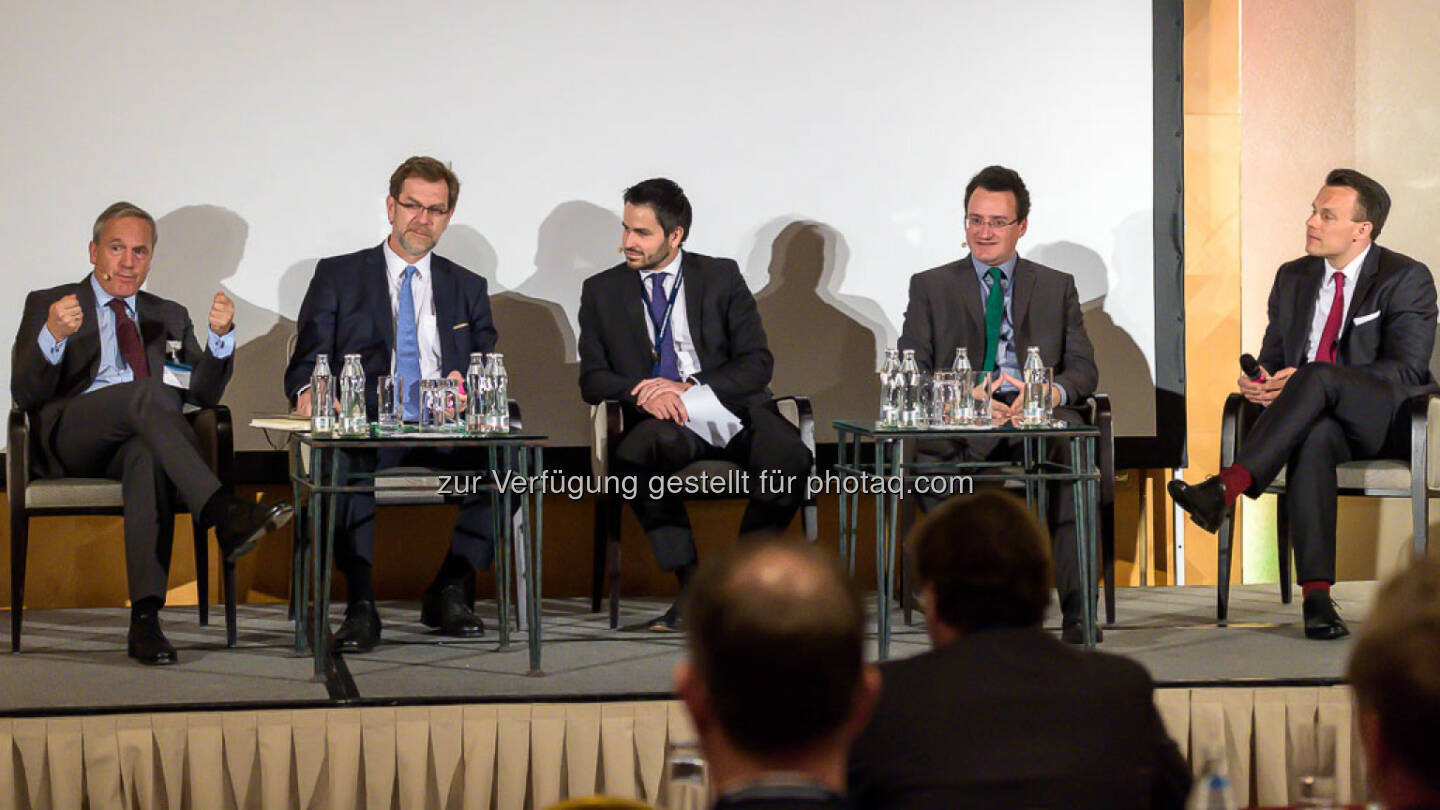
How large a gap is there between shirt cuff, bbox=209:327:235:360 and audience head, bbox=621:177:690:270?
3.70 ft

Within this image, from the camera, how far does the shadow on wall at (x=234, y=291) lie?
4.63 meters

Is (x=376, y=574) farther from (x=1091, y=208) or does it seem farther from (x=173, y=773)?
(x=1091, y=208)

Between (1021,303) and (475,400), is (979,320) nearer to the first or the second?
(1021,303)

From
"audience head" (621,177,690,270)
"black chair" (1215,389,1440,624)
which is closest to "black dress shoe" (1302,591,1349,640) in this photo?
"black chair" (1215,389,1440,624)

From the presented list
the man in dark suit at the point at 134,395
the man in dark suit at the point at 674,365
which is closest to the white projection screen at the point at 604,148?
the man in dark suit at the point at 134,395

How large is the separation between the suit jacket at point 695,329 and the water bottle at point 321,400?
2.97 ft

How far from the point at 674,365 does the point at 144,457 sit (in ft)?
4.89

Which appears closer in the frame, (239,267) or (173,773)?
(173,773)

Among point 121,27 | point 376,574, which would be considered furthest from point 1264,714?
point 121,27

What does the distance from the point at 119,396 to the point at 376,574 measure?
1.25 m

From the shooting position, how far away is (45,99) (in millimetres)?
4559

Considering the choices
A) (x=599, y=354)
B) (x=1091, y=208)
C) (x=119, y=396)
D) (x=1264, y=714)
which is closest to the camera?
(x=1264, y=714)

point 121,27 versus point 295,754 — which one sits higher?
point 121,27

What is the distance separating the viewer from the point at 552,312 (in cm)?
483
